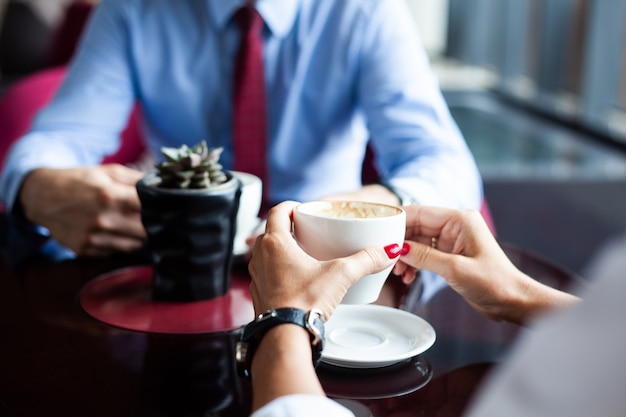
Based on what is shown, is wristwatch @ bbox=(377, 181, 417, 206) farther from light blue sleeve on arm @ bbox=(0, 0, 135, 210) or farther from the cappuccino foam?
light blue sleeve on arm @ bbox=(0, 0, 135, 210)

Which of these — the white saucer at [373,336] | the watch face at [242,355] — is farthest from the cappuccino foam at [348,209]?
the watch face at [242,355]

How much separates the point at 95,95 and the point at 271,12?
40 centimetres

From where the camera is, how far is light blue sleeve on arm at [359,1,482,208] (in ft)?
4.23

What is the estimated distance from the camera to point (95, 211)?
113cm

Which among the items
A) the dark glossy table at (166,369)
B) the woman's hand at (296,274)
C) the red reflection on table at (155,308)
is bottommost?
the red reflection on table at (155,308)

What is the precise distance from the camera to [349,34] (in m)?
1.56

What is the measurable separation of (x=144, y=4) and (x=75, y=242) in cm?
67

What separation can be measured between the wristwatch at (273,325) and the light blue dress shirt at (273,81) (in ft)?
2.81

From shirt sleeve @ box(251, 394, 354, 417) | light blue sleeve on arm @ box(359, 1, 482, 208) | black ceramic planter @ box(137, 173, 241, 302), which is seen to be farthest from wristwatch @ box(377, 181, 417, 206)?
shirt sleeve @ box(251, 394, 354, 417)

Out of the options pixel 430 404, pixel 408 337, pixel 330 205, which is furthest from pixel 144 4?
pixel 430 404

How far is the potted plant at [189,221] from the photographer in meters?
0.91

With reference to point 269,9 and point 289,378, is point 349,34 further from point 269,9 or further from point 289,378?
point 289,378

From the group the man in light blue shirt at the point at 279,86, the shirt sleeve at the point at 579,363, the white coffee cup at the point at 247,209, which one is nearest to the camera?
the shirt sleeve at the point at 579,363

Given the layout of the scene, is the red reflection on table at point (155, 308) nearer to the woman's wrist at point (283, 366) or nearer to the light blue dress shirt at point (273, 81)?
the woman's wrist at point (283, 366)
